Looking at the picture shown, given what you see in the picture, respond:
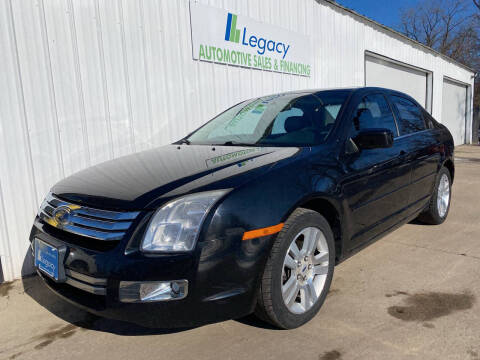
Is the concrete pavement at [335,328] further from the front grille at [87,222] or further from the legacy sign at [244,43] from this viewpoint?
the legacy sign at [244,43]

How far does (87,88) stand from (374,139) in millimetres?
2919

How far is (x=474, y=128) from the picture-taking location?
19344mm

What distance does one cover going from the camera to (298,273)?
2.25m

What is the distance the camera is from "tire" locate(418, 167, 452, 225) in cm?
409

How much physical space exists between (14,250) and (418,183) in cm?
384

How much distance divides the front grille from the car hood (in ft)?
0.13

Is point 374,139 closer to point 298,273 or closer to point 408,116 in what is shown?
point 298,273

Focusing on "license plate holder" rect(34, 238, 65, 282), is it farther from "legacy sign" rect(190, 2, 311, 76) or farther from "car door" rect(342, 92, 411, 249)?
"legacy sign" rect(190, 2, 311, 76)

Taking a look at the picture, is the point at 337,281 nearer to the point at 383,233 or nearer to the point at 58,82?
the point at 383,233

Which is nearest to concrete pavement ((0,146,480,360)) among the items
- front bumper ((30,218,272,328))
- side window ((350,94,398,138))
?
front bumper ((30,218,272,328))

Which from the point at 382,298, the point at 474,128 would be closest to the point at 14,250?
the point at 382,298

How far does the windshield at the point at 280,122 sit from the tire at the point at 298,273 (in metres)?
0.64

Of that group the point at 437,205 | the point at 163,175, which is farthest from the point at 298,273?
the point at 437,205

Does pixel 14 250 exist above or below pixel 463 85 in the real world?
below
